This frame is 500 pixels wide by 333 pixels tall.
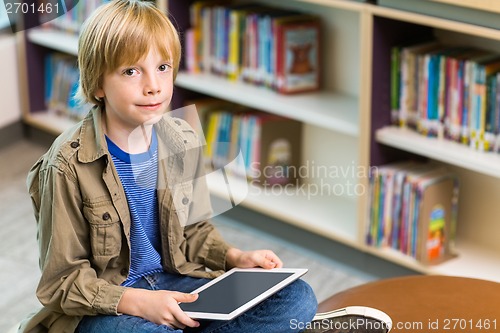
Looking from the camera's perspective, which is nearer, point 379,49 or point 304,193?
point 379,49

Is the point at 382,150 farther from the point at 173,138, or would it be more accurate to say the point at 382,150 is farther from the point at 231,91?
the point at 173,138

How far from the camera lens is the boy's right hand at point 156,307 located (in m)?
1.70

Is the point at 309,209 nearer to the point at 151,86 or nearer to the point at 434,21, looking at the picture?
the point at 434,21

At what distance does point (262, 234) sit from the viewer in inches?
125

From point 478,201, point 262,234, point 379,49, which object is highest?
point 379,49

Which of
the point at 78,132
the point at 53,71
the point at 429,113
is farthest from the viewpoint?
the point at 53,71

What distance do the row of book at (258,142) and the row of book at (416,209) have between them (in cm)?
50

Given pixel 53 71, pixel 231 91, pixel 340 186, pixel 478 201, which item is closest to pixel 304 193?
pixel 340 186

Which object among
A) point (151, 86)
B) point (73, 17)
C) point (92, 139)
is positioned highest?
point (151, 86)

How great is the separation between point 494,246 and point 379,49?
0.69m

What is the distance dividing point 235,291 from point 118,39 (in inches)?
20.2

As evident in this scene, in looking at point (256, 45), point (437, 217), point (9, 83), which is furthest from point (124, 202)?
point (9, 83)

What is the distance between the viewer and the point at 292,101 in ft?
9.90

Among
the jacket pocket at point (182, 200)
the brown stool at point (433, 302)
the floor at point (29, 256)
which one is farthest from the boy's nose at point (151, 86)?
the floor at point (29, 256)
